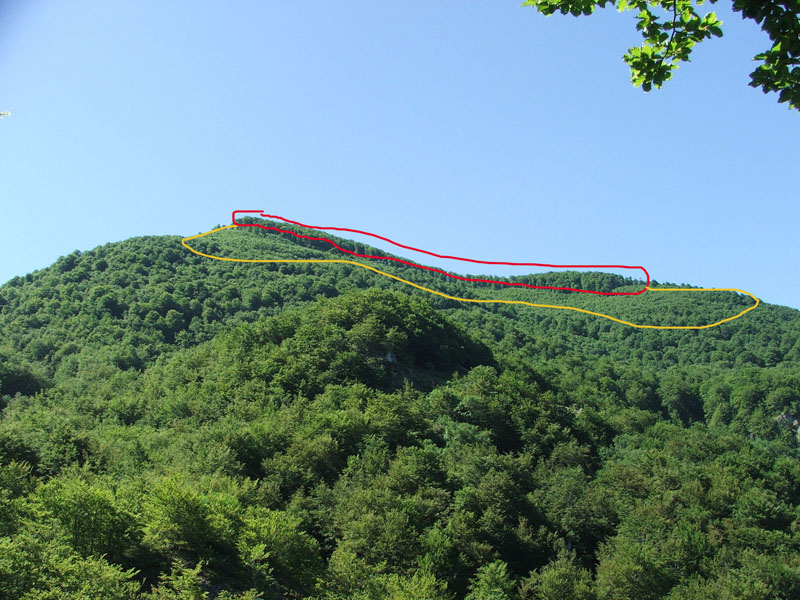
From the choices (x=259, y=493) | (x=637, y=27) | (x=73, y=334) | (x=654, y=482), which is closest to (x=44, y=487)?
(x=259, y=493)

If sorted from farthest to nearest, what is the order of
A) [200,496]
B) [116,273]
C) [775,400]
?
1. [116,273]
2. [775,400]
3. [200,496]

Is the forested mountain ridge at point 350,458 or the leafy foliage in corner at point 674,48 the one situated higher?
the leafy foliage in corner at point 674,48

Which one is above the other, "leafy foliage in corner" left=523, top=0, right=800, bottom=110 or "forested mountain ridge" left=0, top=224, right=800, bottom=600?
"leafy foliage in corner" left=523, top=0, right=800, bottom=110

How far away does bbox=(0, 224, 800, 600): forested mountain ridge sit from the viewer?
3011 centimetres

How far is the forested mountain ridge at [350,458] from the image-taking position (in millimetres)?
30109

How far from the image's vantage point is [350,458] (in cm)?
4706

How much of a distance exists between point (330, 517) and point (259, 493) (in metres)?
4.86

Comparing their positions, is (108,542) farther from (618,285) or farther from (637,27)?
(618,285)

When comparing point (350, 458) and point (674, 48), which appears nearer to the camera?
point (674, 48)

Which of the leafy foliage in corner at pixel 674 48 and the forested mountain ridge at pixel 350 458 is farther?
the forested mountain ridge at pixel 350 458

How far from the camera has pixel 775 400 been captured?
105688 millimetres

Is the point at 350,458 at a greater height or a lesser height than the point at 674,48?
lesser

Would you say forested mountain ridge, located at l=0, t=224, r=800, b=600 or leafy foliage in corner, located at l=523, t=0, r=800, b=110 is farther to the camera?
forested mountain ridge, located at l=0, t=224, r=800, b=600

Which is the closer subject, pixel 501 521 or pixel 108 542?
pixel 108 542
